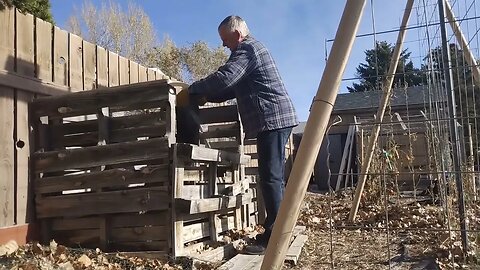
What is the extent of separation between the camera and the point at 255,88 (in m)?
A: 4.18

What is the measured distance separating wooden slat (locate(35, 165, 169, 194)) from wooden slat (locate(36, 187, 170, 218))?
7 centimetres

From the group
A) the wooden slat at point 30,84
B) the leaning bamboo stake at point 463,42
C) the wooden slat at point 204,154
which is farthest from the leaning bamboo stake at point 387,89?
the wooden slat at point 30,84

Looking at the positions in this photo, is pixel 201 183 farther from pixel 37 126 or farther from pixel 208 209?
pixel 37 126

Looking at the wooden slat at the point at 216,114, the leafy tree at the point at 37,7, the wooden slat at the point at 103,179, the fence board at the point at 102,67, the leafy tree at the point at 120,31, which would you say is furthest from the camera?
the leafy tree at the point at 120,31

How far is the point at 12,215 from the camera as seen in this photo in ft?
12.8

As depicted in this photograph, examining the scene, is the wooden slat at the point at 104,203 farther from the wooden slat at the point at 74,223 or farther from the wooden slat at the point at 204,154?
the wooden slat at the point at 204,154

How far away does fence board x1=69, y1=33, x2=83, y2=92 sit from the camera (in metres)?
4.79

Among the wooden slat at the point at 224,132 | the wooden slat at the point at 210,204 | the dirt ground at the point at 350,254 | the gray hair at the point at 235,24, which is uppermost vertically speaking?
the gray hair at the point at 235,24

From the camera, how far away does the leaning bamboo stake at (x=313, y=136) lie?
221 cm

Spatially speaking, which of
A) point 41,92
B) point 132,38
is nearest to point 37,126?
point 41,92

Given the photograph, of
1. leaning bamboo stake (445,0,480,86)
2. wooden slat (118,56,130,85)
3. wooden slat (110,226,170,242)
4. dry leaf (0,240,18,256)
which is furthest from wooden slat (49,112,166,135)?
leaning bamboo stake (445,0,480,86)

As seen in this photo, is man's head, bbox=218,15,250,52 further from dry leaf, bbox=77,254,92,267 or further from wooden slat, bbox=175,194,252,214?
dry leaf, bbox=77,254,92,267

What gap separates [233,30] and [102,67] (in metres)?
1.76

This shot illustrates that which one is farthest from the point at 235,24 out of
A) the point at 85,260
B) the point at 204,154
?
the point at 85,260
